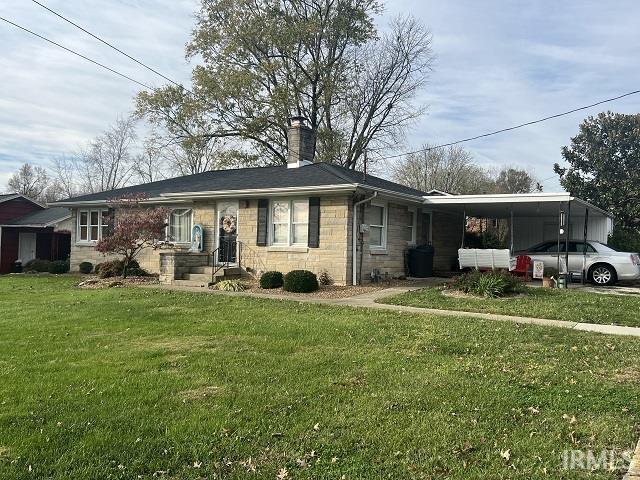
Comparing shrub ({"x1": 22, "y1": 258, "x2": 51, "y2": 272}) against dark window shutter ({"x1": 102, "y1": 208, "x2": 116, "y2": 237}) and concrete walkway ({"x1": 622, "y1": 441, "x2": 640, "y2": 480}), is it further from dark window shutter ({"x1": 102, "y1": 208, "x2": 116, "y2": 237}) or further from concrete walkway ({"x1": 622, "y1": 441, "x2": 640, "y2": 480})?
concrete walkway ({"x1": 622, "y1": 441, "x2": 640, "y2": 480})

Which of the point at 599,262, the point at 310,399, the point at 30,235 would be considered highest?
the point at 30,235

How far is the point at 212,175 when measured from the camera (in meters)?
21.8

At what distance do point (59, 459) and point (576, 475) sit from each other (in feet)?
11.2

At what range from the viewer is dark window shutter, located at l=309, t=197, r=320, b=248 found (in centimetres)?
1462

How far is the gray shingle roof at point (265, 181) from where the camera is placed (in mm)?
15336

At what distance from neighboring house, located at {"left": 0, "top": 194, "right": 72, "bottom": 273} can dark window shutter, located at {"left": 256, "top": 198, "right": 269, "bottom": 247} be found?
14.1 metres

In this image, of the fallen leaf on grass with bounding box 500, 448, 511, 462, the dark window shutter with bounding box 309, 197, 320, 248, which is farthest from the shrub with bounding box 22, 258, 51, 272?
the fallen leaf on grass with bounding box 500, 448, 511, 462

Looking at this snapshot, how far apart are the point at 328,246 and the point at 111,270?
8.10 meters

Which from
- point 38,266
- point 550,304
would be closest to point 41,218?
point 38,266

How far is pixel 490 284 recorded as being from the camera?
1188 centimetres

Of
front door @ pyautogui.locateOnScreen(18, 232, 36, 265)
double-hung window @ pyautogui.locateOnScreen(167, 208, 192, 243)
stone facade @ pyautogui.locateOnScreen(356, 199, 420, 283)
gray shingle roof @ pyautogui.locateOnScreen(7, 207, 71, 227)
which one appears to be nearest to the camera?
stone facade @ pyautogui.locateOnScreen(356, 199, 420, 283)

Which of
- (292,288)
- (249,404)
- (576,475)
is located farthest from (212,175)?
(576,475)

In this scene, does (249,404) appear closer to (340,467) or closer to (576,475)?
(340,467)

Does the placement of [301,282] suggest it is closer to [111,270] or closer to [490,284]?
[490,284]
